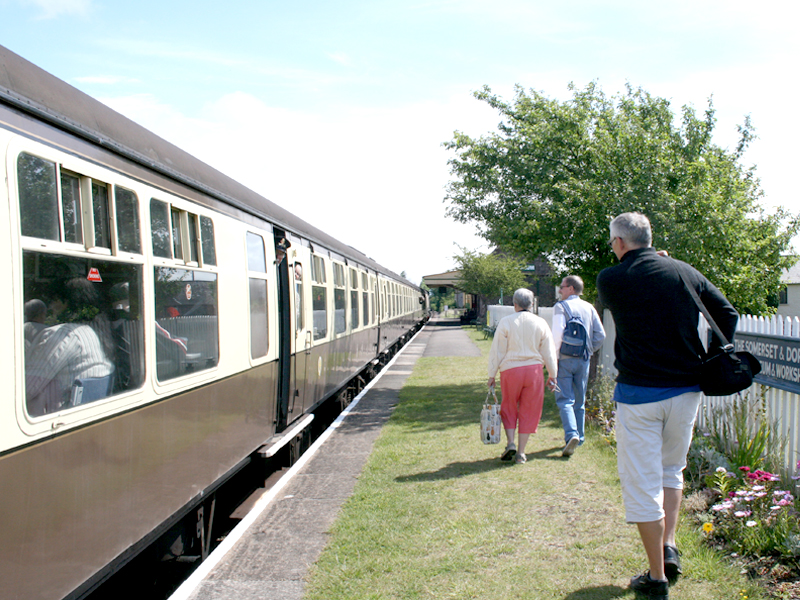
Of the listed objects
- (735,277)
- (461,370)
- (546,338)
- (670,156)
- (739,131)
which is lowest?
(461,370)

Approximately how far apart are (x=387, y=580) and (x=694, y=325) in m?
2.26

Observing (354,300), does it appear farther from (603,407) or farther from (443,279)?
(443,279)

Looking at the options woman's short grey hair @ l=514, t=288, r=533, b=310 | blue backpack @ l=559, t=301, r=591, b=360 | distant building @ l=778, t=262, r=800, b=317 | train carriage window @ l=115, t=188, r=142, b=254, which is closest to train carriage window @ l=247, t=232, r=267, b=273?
train carriage window @ l=115, t=188, r=142, b=254

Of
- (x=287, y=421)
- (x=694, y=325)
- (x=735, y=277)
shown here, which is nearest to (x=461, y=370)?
(x=735, y=277)

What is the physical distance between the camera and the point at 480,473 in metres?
6.14

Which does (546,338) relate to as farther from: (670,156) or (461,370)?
(461,370)

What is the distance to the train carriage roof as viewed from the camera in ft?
9.19

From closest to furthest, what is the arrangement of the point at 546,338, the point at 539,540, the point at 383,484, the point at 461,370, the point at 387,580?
the point at 387,580
the point at 539,540
the point at 383,484
the point at 546,338
the point at 461,370

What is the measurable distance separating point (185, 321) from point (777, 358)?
14.7 feet

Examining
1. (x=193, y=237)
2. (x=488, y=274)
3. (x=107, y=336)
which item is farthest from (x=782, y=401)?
(x=488, y=274)

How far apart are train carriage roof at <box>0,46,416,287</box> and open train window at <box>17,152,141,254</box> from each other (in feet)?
0.74

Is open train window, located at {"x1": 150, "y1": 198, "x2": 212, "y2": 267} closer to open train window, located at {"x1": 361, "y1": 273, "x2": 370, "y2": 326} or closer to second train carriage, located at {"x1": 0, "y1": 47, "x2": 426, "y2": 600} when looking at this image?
second train carriage, located at {"x1": 0, "y1": 47, "x2": 426, "y2": 600}

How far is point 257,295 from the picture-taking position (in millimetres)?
5793

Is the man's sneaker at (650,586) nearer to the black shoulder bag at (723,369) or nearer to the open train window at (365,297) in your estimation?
the black shoulder bag at (723,369)
